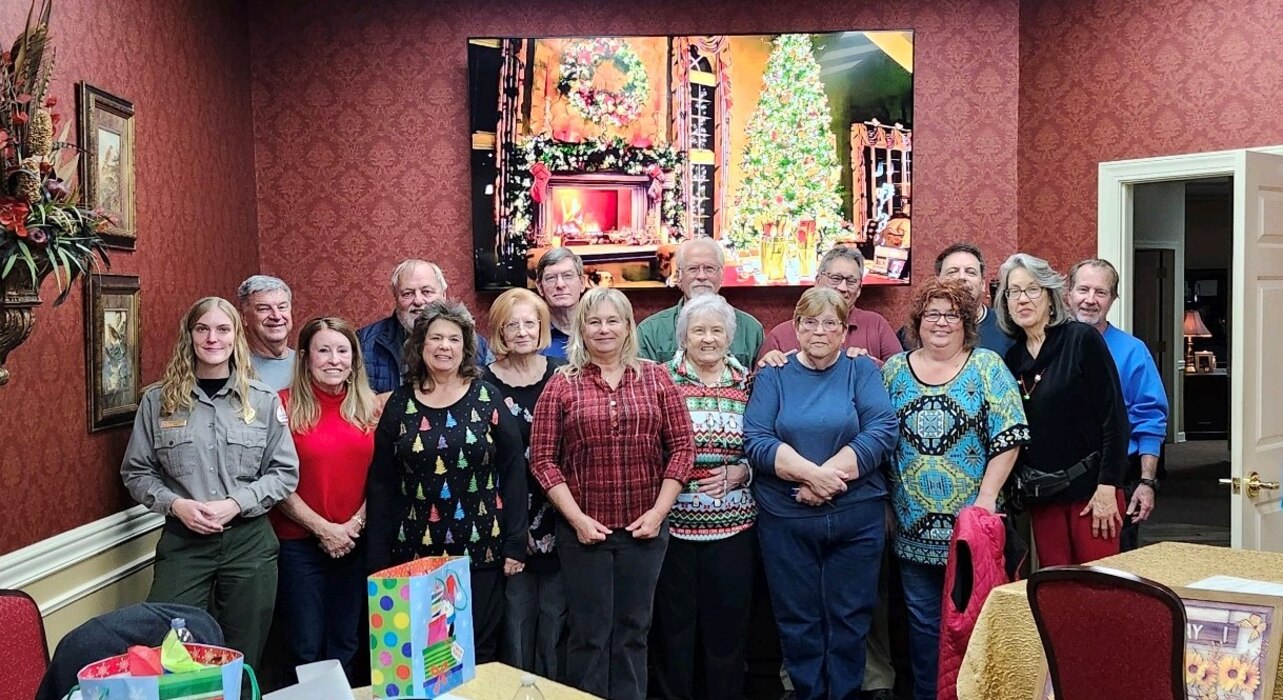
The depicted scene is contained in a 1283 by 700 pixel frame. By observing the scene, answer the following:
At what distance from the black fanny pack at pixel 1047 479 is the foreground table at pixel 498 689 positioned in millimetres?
2058

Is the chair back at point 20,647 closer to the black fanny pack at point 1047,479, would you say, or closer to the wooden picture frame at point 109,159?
the wooden picture frame at point 109,159

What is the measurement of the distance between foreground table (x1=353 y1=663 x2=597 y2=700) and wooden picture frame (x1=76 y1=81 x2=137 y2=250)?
1.93 meters

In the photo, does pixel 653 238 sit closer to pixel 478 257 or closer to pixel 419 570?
pixel 478 257

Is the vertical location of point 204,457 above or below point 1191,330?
below

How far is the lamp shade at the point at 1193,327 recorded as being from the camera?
13.3 m

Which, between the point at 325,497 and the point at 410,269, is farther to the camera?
the point at 410,269

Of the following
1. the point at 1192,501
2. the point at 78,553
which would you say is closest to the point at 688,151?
the point at 78,553

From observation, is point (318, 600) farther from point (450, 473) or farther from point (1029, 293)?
point (1029, 293)

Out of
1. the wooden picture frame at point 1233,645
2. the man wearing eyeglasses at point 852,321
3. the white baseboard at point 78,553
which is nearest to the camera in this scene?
the wooden picture frame at point 1233,645

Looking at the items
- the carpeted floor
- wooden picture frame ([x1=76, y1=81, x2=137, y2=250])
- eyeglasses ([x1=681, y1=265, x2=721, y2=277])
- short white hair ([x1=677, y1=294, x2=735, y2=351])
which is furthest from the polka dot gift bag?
the carpeted floor

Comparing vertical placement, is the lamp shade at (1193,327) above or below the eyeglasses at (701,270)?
below

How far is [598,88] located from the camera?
5.06 m

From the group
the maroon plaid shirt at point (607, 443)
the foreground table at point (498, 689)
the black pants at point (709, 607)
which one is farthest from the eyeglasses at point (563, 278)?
the foreground table at point (498, 689)

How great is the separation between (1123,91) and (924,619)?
104 inches
